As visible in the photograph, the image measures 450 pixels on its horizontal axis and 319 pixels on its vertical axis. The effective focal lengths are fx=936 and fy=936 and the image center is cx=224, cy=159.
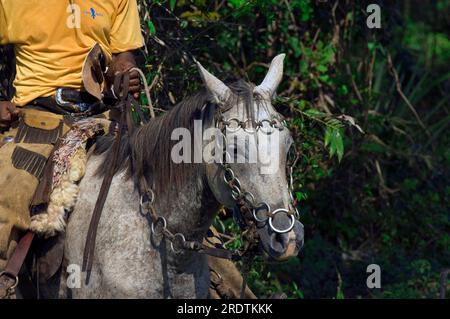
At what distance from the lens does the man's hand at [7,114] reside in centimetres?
489

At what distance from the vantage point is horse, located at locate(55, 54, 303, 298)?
13.5ft

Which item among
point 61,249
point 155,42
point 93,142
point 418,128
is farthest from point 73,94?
point 418,128

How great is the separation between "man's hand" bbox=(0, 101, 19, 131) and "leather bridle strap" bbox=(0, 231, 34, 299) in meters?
0.71

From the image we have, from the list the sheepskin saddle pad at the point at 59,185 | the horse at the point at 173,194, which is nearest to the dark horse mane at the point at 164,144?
the horse at the point at 173,194

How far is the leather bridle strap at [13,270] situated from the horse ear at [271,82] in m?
1.36

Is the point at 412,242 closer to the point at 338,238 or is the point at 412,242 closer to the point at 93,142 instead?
the point at 338,238

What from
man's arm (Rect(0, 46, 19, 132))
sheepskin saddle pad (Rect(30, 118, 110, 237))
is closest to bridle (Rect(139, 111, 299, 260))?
sheepskin saddle pad (Rect(30, 118, 110, 237))

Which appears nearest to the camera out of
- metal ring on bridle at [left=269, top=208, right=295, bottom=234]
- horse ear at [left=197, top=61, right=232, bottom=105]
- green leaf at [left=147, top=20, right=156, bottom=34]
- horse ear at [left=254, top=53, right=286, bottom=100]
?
metal ring on bridle at [left=269, top=208, right=295, bottom=234]

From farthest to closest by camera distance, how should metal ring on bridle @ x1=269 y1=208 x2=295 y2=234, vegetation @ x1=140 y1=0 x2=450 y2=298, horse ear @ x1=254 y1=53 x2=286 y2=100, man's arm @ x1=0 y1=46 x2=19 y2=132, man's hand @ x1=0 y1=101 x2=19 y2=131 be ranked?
vegetation @ x1=140 y1=0 x2=450 y2=298, man's arm @ x1=0 y1=46 x2=19 y2=132, man's hand @ x1=0 y1=101 x2=19 y2=131, horse ear @ x1=254 y1=53 x2=286 y2=100, metal ring on bridle @ x1=269 y1=208 x2=295 y2=234

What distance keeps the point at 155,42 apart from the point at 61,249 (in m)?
2.48

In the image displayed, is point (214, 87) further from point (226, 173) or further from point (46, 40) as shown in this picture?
point (46, 40)

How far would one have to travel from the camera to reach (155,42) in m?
6.69

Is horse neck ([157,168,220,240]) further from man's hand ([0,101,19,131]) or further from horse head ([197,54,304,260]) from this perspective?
man's hand ([0,101,19,131])

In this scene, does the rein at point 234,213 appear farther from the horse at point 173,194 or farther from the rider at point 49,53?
the rider at point 49,53
